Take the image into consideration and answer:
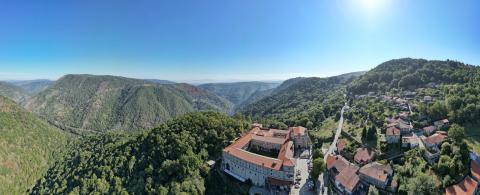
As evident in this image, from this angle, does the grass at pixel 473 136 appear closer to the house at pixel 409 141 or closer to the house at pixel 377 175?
the house at pixel 409 141

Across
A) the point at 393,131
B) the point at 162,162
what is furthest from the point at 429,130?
the point at 162,162

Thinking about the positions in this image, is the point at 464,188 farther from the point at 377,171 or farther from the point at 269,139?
the point at 269,139

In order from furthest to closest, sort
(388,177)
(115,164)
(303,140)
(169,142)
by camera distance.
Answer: (115,164) → (169,142) → (303,140) → (388,177)

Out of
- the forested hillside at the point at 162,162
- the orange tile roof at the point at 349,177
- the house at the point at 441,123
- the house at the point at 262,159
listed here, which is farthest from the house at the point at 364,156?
the forested hillside at the point at 162,162

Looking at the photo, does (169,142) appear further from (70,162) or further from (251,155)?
(70,162)

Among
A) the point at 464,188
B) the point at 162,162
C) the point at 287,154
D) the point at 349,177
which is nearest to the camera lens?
the point at 464,188

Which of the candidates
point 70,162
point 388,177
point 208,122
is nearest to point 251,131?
point 208,122

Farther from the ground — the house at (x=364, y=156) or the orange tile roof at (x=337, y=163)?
the house at (x=364, y=156)
